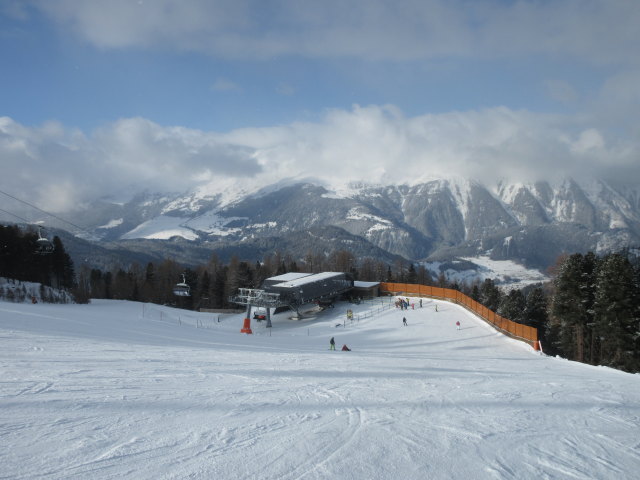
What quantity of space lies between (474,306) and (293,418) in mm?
36826

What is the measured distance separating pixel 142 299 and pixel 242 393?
76016 mm

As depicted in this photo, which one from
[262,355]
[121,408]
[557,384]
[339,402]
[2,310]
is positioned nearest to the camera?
[121,408]

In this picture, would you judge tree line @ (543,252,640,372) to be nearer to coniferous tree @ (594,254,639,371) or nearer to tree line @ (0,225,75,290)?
coniferous tree @ (594,254,639,371)

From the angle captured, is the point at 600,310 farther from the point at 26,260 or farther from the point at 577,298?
the point at 26,260

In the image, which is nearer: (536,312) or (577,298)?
(577,298)

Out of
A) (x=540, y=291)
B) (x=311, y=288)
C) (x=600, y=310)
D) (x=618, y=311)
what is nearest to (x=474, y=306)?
(x=600, y=310)

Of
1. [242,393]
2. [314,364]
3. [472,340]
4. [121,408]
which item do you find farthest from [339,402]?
[472,340]

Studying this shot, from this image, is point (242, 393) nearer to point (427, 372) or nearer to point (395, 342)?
point (427, 372)

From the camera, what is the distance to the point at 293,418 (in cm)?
872

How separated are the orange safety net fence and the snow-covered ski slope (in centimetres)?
1285

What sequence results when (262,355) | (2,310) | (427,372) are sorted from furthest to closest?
(2,310)
(262,355)
(427,372)

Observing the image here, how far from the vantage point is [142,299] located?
7988 centimetres

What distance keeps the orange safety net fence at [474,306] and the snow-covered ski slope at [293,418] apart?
42.2 ft

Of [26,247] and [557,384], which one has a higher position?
[26,247]
